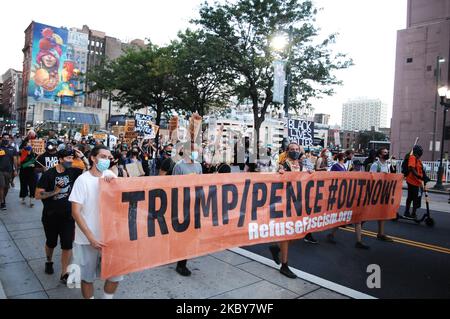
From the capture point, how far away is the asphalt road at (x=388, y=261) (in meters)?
4.69

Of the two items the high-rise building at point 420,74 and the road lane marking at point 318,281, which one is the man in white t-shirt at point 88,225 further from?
the high-rise building at point 420,74

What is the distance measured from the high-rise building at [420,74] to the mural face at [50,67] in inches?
3088

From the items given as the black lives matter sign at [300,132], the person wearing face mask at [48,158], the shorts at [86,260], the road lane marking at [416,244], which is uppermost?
the black lives matter sign at [300,132]

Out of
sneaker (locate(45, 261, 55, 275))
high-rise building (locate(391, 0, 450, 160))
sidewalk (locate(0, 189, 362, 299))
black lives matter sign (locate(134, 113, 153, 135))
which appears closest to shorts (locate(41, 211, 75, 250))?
sneaker (locate(45, 261, 55, 275))

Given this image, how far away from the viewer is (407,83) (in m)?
40.2

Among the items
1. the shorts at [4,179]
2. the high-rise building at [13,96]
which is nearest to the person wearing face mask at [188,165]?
the shorts at [4,179]

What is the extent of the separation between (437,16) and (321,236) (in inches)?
1663

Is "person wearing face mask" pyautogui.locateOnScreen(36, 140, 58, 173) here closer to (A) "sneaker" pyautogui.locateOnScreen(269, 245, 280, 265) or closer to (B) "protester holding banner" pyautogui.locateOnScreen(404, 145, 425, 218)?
(A) "sneaker" pyautogui.locateOnScreen(269, 245, 280, 265)

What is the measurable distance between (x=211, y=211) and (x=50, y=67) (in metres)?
103

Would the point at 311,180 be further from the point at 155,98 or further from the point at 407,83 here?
the point at 407,83

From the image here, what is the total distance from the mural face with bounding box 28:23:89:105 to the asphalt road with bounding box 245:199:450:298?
94311 millimetres

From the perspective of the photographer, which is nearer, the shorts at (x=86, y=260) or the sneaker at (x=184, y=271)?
the shorts at (x=86, y=260)

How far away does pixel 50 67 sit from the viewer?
9188 centimetres

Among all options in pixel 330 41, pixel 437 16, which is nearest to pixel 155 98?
pixel 330 41
